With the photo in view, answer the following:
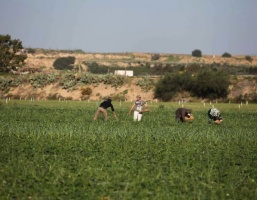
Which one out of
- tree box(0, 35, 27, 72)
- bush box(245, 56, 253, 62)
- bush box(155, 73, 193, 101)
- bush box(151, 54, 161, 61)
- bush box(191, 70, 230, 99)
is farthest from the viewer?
bush box(151, 54, 161, 61)

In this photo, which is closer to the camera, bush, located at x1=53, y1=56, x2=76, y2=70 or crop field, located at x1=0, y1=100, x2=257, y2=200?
crop field, located at x1=0, y1=100, x2=257, y2=200

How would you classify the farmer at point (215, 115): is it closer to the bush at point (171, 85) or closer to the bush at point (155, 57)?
the bush at point (171, 85)

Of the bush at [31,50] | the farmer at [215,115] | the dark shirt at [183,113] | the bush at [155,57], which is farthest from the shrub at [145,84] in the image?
the bush at [31,50]

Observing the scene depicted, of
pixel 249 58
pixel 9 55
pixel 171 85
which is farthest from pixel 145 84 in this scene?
pixel 249 58

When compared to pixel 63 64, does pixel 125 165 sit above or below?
below

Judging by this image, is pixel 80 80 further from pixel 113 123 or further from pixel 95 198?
pixel 95 198

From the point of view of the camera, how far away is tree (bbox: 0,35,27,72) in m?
82.7

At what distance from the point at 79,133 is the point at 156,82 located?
5114cm

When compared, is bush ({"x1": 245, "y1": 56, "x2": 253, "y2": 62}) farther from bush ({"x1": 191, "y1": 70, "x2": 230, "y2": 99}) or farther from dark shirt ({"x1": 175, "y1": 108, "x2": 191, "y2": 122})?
dark shirt ({"x1": 175, "y1": 108, "x2": 191, "y2": 122})

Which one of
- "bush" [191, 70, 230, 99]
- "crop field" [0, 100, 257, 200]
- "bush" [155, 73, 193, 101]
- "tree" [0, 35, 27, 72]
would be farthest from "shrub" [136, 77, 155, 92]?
"crop field" [0, 100, 257, 200]

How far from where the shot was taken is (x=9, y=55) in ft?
271

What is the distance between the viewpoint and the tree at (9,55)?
82.7 meters

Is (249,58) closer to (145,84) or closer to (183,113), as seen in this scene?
(145,84)

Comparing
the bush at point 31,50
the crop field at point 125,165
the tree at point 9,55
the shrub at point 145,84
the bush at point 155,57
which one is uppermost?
the bush at point 31,50
